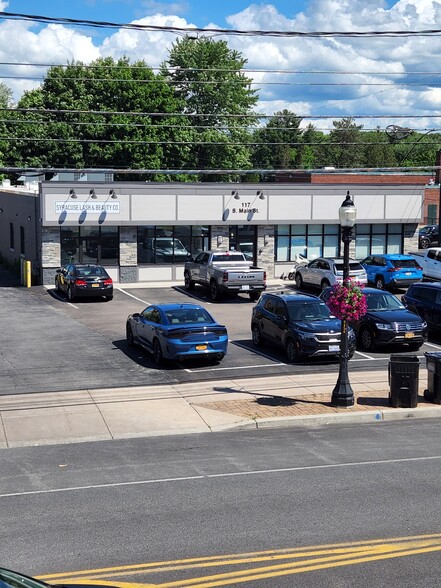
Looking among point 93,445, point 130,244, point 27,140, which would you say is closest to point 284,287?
point 130,244

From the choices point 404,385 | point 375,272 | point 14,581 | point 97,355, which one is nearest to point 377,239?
point 375,272

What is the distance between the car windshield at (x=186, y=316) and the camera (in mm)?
22859

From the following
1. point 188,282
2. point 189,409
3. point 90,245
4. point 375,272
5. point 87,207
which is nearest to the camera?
point 189,409

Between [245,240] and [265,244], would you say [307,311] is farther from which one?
[245,240]

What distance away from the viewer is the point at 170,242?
1625 inches

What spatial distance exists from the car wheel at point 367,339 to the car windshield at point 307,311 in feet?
5.63

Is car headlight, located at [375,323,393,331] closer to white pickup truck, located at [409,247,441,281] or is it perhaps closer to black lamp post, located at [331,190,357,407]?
black lamp post, located at [331,190,357,407]

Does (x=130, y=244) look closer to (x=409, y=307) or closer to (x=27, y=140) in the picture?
(x=409, y=307)

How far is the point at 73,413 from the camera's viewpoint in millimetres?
18125

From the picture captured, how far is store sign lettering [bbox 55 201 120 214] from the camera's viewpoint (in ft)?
126

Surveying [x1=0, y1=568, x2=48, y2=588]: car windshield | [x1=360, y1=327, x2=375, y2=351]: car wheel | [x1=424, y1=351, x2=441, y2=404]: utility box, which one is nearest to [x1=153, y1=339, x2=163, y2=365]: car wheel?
[x1=360, y1=327, x2=375, y2=351]: car wheel

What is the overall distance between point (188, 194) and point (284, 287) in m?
6.26

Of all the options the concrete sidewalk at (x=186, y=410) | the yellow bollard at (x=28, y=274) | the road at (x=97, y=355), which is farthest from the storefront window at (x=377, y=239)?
the concrete sidewalk at (x=186, y=410)

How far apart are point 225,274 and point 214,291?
131cm
